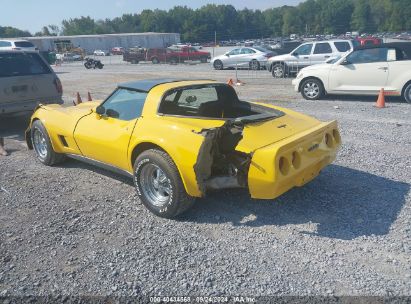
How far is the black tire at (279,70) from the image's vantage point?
58.1 feet

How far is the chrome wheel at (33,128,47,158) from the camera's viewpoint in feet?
19.1

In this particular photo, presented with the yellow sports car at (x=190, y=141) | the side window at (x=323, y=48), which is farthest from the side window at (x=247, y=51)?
the yellow sports car at (x=190, y=141)

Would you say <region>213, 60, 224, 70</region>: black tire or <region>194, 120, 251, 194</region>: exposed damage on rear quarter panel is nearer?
<region>194, 120, 251, 194</region>: exposed damage on rear quarter panel

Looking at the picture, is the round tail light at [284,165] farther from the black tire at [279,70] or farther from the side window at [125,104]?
the black tire at [279,70]

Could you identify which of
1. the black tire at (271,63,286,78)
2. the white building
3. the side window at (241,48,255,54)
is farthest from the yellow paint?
the white building

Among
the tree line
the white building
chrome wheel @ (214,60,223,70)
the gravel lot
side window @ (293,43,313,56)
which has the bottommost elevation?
the gravel lot

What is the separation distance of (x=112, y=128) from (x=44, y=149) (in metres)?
2.02

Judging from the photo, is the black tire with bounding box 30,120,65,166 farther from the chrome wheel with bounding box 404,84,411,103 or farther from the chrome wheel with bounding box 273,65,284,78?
the chrome wheel with bounding box 273,65,284,78

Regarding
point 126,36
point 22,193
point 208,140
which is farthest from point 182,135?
point 126,36

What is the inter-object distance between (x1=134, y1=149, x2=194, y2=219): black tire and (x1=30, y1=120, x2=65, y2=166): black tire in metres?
2.09

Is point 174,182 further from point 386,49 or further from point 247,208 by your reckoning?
point 386,49

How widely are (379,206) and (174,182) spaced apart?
7.42 feet

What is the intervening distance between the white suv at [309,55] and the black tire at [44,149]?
13352 mm

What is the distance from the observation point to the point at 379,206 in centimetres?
415
